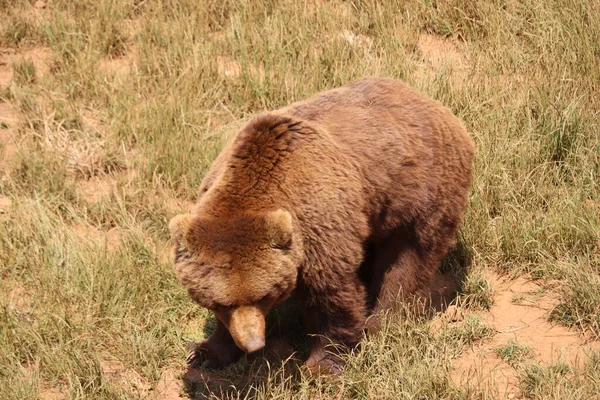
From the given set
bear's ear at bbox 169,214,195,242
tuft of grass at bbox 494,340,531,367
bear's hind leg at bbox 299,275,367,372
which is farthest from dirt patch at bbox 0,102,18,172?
tuft of grass at bbox 494,340,531,367

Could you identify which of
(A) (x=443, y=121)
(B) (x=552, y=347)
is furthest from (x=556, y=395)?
(A) (x=443, y=121)

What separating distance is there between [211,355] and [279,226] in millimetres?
1462

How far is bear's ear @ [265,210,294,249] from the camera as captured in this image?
4.44 meters

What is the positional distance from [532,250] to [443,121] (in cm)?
129

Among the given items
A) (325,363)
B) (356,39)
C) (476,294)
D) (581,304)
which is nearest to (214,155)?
(356,39)

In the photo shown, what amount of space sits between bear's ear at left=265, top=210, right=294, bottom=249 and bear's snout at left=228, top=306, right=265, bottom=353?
1.35 ft

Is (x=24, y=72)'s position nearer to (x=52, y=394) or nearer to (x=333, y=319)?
(x=52, y=394)

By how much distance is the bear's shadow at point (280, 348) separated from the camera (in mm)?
5242

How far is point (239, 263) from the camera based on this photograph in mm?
4461

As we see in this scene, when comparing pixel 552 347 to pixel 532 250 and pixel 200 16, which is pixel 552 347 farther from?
pixel 200 16

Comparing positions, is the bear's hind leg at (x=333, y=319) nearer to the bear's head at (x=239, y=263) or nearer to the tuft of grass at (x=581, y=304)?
the bear's head at (x=239, y=263)

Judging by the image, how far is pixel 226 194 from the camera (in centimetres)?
470

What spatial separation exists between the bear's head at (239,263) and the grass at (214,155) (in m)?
0.61

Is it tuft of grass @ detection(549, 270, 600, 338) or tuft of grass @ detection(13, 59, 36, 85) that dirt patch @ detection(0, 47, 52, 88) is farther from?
tuft of grass @ detection(549, 270, 600, 338)
